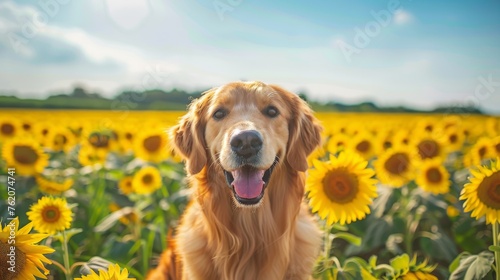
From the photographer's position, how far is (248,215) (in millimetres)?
3453

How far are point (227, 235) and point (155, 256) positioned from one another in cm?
179

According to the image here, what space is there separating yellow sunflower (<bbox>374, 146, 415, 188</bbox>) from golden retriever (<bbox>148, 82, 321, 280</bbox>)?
1.84 m

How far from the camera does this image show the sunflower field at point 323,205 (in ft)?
9.16

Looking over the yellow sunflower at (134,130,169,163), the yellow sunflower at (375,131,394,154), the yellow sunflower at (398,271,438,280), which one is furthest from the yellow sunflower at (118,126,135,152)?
the yellow sunflower at (398,271,438,280)

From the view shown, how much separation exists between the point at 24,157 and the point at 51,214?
8.34 feet

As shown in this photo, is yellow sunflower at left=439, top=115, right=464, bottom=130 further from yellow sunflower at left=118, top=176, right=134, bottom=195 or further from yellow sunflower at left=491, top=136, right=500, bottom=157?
yellow sunflower at left=118, top=176, right=134, bottom=195

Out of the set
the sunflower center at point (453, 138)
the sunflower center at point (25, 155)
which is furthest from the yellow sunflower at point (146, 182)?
Answer: the sunflower center at point (453, 138)

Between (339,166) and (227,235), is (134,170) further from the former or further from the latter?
(339,166)

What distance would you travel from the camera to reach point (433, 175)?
5004 mm

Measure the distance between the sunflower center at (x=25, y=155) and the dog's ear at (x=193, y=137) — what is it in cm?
242

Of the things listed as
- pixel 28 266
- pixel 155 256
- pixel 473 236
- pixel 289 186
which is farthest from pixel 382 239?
pixel 28 266

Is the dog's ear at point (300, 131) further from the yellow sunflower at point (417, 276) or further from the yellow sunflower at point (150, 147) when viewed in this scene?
the yellow sunflower at point (150, 147)


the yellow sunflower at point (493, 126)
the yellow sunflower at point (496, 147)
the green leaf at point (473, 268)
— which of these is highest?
the yellow sunflower at point (493, 126)

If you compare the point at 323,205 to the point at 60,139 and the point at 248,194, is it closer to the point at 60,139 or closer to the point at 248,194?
the point at 248,194
